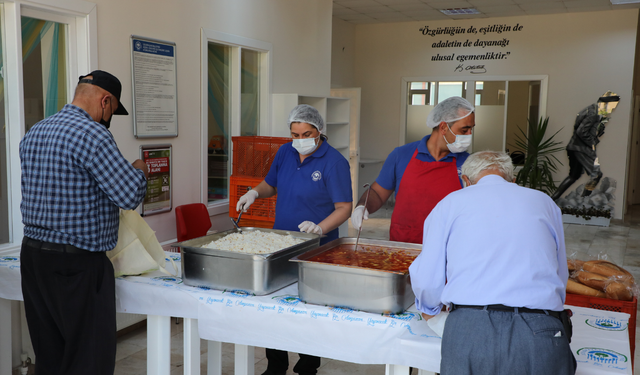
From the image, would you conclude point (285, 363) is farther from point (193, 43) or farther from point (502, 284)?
point (193, 43)

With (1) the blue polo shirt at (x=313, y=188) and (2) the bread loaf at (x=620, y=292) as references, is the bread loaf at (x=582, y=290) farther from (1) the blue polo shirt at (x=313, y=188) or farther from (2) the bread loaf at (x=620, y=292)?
(1) the blue polo shirt at (x=313, y=188)

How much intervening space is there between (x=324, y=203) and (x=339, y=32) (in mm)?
7198

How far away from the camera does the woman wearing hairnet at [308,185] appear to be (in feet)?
9.11

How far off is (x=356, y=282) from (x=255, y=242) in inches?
22.3

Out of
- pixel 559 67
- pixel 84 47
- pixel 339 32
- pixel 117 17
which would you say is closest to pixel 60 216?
pixel 84 47

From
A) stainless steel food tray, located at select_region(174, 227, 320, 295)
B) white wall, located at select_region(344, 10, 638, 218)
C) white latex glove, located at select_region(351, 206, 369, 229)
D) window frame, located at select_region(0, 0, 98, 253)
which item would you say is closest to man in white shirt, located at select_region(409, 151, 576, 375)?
stainless steel food tray, located at select_region(174, 227, 320, 295)

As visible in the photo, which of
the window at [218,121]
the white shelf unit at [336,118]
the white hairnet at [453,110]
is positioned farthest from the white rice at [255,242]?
the white shelf unit at [336,118]

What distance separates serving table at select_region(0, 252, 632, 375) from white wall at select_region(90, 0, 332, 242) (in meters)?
1.59

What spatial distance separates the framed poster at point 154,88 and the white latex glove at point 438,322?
8.51 feet

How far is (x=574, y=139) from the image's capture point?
337 inches

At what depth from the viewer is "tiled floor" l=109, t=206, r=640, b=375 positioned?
325 cm

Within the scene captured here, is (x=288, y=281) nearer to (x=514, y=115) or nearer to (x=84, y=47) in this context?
(x=84, y=47)

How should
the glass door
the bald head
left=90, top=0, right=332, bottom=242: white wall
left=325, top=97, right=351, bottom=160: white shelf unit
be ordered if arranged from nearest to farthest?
the bald head, the glass door, left=90, top=0, right=332, bottom=242: white wall, left=325, top=97, right=351, bottom=160: white shelf unit

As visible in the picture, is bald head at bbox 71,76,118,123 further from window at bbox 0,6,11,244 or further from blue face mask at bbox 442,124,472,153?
blue face mask at bbox 442,124,472,153
